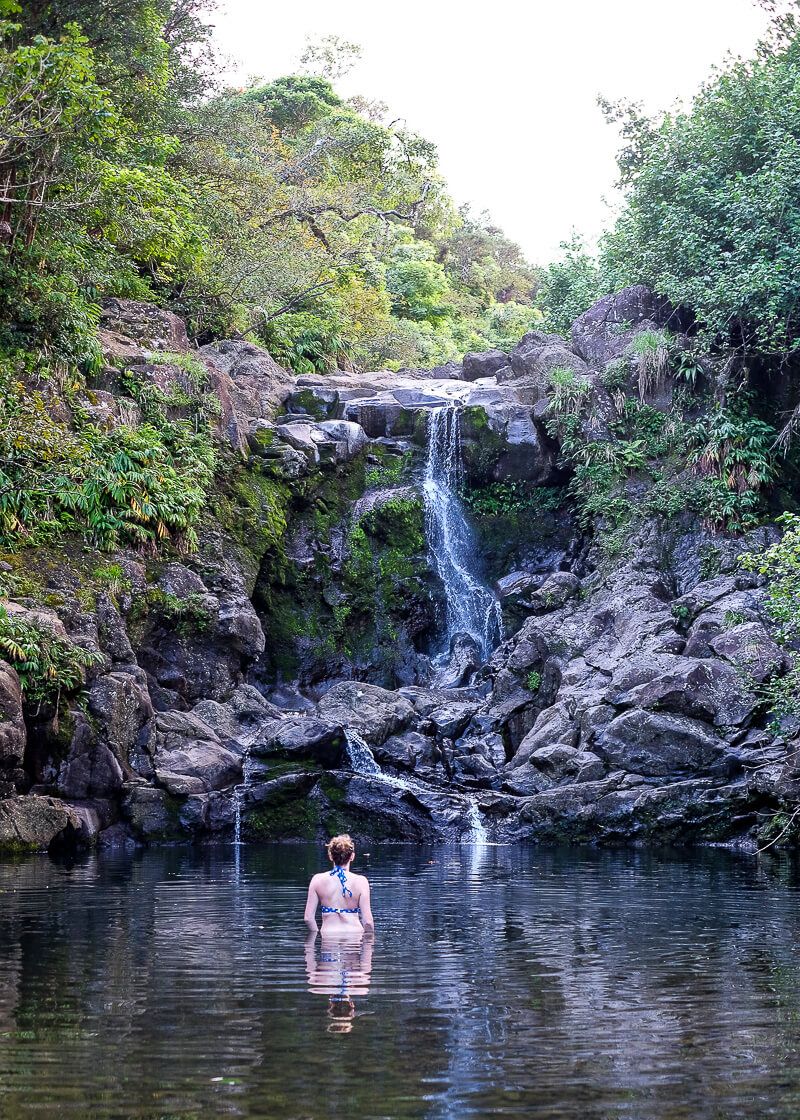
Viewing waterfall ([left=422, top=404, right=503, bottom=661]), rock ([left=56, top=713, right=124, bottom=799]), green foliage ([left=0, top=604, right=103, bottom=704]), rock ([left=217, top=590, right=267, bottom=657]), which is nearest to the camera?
green foliage ([left=0, top=604, right=103, bottom=704])

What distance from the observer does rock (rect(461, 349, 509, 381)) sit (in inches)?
1361

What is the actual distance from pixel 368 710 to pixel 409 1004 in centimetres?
1540

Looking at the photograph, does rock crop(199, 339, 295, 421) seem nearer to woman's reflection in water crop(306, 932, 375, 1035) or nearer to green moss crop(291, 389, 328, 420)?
green moss crop(291, 389, 328, 420)

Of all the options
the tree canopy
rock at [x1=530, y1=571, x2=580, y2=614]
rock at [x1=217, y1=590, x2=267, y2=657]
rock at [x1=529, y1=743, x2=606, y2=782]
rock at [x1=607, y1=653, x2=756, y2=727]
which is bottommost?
rock at [x1=529, y1=743, x2=606, y2=782]

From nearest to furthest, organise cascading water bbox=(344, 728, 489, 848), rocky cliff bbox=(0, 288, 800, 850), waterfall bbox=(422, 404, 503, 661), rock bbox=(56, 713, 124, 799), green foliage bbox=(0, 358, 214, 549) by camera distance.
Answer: rock bbox=(56, 713, 124, 799)
rocky cliff bbox=(0, 288, 800, 850)
cascading water bbox=(344, 728, 489, 848)
green foliage bbox=(0, 358, 214, 549)
waterfall bbox=(422, 404, 503, 661)

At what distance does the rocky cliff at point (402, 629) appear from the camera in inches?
762

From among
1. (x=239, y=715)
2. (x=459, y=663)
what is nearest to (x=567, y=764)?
(x=459, y=663)

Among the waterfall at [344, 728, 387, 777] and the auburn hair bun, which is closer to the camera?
the auburn hair bun

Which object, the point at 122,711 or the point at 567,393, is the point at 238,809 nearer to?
the point at 122,711

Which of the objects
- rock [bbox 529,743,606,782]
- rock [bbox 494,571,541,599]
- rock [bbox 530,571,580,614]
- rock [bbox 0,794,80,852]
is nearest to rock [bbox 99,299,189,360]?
rock [bbox 494,571,541,599]

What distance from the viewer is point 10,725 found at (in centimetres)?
1750

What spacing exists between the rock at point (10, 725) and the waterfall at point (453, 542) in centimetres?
1207

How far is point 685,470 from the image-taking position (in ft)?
91.0

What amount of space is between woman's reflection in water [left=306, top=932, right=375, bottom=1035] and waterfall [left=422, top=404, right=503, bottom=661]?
1808 centimetres
